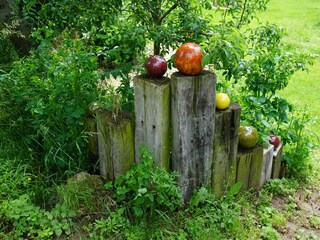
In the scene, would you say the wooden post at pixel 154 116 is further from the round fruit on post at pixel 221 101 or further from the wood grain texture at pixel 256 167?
the wood grain texture at pixel 256 167

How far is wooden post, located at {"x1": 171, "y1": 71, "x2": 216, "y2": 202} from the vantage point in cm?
252

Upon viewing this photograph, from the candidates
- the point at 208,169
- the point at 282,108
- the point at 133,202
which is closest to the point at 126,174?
the point at 133,202

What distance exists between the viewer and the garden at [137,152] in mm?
2691

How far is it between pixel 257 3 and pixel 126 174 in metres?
1.99

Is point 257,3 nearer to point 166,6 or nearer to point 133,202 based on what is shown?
point 166,6

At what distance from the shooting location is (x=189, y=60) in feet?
7.98

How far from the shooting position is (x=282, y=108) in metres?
3.44

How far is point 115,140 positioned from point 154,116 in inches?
15.2

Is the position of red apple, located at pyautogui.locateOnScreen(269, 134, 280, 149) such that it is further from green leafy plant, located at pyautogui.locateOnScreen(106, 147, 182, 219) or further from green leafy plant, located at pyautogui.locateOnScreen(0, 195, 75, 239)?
green leafy plant, located at pyautogui.locateOnScreen(0, 195, 75, 239)

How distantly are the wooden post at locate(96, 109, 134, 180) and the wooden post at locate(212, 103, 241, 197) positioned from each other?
0.61 m

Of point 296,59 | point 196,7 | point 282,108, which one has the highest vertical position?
point 196,7

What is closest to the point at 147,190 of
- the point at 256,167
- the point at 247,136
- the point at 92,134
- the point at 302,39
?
the point at 92,134

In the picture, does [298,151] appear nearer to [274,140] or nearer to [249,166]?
[274,140]

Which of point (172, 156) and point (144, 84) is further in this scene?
point (172, 156)
